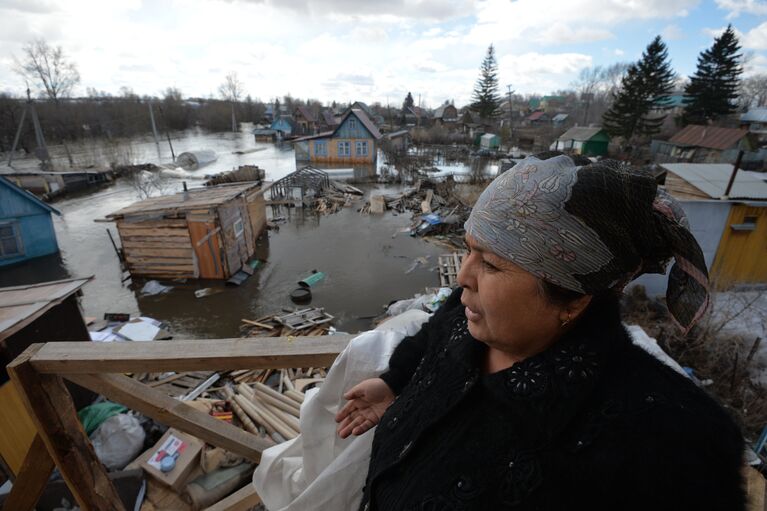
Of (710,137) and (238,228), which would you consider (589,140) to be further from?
(238,228)

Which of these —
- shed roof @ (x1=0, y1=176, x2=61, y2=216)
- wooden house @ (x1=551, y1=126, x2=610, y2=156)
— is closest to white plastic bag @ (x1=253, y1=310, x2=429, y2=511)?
shed roof @ (x1=0, y1=176, x2=61, y2=216)

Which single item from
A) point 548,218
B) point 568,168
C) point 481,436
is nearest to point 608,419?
point 481,436

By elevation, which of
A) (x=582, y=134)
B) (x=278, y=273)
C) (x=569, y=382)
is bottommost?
(x=278, y=273)

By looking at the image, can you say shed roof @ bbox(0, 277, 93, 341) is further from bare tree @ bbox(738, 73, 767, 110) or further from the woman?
bare tree @ bbox(738, 73, 767, 110)

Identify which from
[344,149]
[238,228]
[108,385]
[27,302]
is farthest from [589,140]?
[108,385]

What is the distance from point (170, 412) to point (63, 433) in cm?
58

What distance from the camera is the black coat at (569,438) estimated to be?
2.27 ft

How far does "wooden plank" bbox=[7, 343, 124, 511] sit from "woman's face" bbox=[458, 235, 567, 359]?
2043 millimetres

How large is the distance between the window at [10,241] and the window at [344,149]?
2265cm

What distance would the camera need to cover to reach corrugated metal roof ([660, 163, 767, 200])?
10391 millimetres

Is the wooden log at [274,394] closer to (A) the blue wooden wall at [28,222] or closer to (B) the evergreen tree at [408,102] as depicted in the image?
(A) the blue wooden wall at [28,222]

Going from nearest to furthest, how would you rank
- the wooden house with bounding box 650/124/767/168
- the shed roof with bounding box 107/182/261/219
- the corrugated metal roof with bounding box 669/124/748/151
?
the shed roof with bounding box 107/182/261/219
the corrugated metal roof with bounding box 669/124/748/151
the wooden house with bounding box 650/124/767/168

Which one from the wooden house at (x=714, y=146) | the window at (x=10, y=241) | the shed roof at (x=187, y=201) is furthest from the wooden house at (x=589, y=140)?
the window at (x=10, y=241)

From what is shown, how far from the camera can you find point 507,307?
95cm
